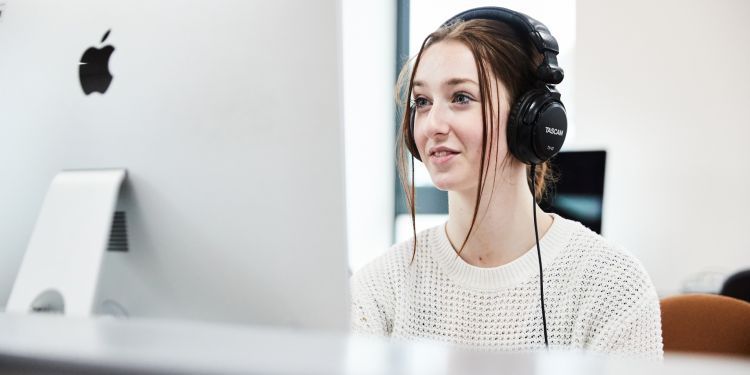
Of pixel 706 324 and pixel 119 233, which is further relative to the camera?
pixel 706 324

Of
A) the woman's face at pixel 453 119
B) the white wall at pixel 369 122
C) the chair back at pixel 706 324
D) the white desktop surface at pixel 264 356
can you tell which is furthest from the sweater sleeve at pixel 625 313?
the white wall at pixel 369 122

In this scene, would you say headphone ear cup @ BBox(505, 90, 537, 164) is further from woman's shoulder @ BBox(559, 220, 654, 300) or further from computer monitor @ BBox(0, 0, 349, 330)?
computer monitor @ BBox(0, 0, 349, 330)

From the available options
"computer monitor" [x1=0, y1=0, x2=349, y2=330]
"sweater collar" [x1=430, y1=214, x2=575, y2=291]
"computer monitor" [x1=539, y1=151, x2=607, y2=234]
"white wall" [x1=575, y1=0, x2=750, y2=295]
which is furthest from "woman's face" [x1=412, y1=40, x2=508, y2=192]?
"white wall" [x1=575, y1=0, x2=750, y2=295]

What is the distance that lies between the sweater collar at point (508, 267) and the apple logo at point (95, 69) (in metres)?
0.65

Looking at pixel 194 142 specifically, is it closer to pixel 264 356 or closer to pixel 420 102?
pixel 264 356

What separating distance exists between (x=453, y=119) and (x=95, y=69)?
0.61m

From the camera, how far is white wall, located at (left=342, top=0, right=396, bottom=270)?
2.96 metres

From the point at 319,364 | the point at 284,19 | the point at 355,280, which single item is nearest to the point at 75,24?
the point at 284,19

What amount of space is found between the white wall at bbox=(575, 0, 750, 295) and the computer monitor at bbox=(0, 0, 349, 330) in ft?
6.79

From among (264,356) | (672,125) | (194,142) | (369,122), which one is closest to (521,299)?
(194,142)

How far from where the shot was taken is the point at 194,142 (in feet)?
1.94

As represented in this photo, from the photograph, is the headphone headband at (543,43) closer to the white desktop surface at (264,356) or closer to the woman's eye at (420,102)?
the woman's eye at (420,102)

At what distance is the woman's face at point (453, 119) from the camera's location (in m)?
1.05

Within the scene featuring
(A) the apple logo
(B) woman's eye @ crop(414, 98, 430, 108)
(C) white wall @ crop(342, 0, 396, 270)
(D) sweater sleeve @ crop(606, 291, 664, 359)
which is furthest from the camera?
(C) white wall @ crop(342, 0, 396, 270)
